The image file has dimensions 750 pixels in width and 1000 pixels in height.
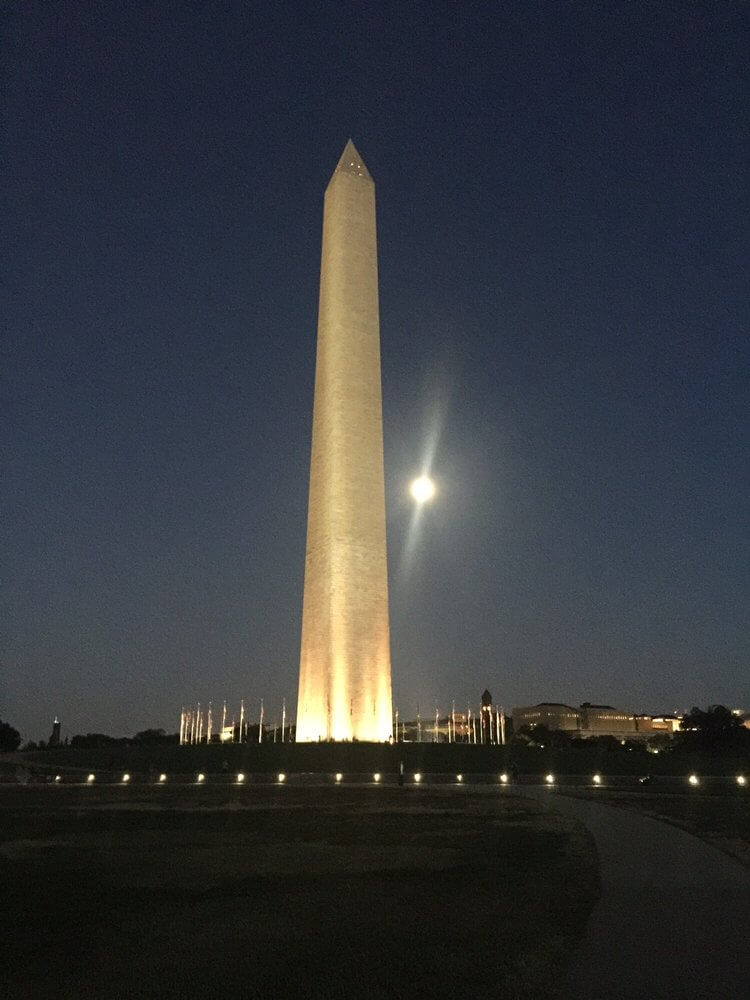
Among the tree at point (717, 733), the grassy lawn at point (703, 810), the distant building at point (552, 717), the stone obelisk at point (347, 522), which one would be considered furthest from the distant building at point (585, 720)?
the grassy lawn at point (703, 810)

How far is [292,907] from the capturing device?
7.27 meters

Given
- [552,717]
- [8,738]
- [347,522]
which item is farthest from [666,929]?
[552,717]

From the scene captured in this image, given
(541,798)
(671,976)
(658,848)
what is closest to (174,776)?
(541,798)

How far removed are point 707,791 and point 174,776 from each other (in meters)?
20.0

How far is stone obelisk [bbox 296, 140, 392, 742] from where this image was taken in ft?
139

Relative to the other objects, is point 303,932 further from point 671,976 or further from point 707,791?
point 707,791

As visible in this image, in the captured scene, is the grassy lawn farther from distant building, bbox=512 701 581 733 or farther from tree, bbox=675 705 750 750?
distant building, bbox=512 701 581 733

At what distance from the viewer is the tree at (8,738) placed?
7919 centimetres

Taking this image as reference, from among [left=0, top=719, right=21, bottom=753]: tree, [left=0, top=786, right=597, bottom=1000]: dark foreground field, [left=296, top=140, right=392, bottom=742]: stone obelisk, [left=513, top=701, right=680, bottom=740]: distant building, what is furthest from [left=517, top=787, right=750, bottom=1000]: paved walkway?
[left=513, top=701, right=680, bottom=740]: distant building

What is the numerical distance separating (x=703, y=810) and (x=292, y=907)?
12.5 m

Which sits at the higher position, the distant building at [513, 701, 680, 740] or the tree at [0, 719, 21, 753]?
the distant building at [513, 701, 680, 740]

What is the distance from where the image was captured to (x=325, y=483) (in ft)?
144

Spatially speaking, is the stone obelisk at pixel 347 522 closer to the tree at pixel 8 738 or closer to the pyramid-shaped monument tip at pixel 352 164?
the pyramid-shaped monument tip at pixel 352 164

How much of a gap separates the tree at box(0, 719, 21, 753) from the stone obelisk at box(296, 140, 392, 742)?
155 ft
